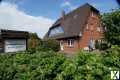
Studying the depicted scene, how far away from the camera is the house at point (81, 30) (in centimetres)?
4181

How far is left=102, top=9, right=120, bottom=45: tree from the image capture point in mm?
24248

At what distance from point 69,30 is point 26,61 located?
126ft

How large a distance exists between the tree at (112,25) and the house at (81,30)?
14.3m

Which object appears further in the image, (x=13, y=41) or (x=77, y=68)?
(x=13, y=41)

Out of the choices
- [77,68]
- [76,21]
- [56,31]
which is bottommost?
[77,68]

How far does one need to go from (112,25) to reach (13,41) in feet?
35.2

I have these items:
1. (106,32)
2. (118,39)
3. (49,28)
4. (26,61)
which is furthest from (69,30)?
(26,61)

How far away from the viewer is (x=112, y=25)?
1006 inches

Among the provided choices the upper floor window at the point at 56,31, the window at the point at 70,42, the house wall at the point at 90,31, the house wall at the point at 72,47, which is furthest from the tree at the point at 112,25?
the upper floor window at the point at 56,31

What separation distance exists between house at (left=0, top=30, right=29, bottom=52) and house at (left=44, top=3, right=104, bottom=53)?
21407 millimetres


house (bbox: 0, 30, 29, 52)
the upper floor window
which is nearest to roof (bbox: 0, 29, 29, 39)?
house (bbox: 0, 30, 29, 52)

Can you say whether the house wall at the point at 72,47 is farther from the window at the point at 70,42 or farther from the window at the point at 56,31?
the window at the point at 56,31

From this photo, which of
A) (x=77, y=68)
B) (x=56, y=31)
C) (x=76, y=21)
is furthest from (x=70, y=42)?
(x=77, y=68)

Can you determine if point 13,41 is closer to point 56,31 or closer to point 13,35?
point 13,35
